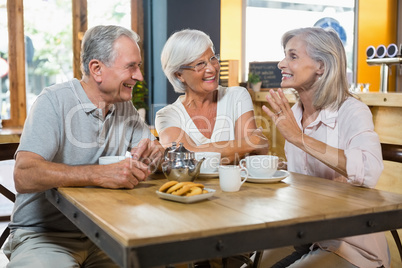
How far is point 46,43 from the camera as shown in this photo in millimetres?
5215

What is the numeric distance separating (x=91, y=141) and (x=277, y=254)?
35.9 inches

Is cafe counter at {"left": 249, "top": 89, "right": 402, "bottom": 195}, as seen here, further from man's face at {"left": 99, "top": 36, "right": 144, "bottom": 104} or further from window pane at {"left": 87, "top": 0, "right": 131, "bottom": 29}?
window pane at {"left": 87, "top": 0, "right": 131, "bottom": 29}

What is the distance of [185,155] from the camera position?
70.6 inches

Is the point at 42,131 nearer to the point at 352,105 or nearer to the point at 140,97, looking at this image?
the point at 352,105

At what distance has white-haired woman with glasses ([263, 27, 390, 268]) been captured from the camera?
175cm

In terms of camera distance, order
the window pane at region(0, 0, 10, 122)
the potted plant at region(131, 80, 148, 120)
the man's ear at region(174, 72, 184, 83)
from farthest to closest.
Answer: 1. the potted plant at region(131, 80, 148, 120)
2. the window pane at region(0, 0, 10, 122)
3. the man's ear at region(174, 72, 184, 83)

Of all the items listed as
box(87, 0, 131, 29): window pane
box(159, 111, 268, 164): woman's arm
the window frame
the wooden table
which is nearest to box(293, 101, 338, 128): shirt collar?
A: box(159, 111, 268, 164): woman's arm

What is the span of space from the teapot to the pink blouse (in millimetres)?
537

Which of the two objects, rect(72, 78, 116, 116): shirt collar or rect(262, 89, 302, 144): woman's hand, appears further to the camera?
rect(72, 78, 116, 116): shirt collar

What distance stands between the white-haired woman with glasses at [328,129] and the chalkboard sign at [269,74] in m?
2.88

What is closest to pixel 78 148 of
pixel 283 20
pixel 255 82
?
pixel 255 82

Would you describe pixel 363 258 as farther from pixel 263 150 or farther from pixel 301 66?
pixel 301 66

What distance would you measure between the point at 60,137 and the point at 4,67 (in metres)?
3.53

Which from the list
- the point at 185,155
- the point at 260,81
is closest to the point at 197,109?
the point at 185,155
